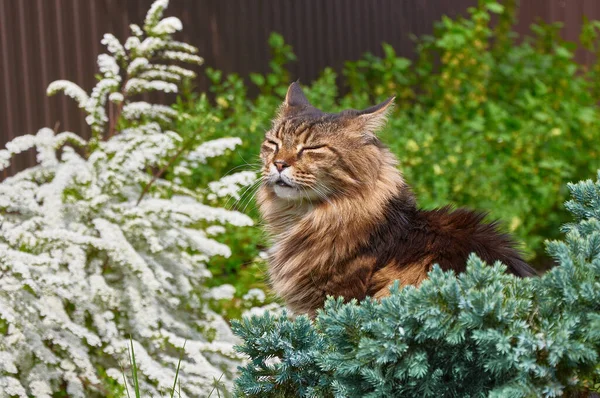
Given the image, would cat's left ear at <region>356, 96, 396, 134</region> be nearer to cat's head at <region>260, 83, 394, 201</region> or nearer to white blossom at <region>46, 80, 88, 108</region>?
cat's head at <region>260, 83, 394, 201</region>

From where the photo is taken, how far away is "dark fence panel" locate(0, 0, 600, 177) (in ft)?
19.7

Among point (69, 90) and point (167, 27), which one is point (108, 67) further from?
point (167, 27)

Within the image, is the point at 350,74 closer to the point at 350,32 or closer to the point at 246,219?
the point at 350,32

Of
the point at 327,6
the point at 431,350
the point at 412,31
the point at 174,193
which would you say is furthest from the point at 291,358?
the point at 412,31

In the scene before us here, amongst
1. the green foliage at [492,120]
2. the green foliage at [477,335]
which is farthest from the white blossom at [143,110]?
the green foliage at [492,120]

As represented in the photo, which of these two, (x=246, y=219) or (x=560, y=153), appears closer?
(x=246, y=219)

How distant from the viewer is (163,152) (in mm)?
4176

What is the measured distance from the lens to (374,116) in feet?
11.8

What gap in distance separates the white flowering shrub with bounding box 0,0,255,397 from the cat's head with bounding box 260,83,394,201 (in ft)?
1.90

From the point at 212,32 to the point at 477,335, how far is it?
5934 mm

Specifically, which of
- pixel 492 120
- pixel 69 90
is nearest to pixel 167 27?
pixel 69 90

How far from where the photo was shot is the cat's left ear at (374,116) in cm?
358

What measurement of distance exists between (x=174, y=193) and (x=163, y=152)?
0.59m

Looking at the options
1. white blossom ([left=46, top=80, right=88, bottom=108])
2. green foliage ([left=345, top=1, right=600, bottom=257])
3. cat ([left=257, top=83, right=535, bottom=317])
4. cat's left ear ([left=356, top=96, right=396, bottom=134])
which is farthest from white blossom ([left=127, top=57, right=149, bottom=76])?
green foliage ([left=345, top=1, right=600, bottom=257])
